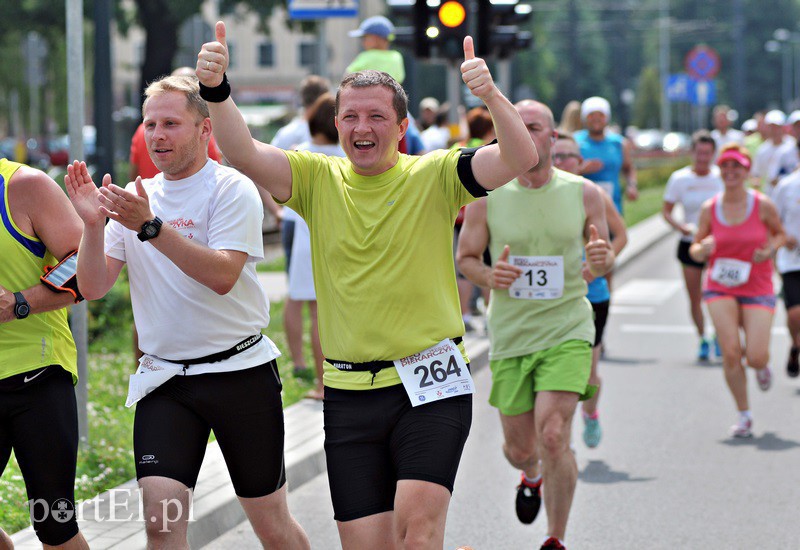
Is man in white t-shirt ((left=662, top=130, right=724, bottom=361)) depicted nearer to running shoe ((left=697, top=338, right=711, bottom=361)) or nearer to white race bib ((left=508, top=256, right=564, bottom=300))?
running shoe ((left=697, top=338, right=711, bottom=361))

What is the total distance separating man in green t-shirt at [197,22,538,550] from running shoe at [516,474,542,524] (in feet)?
7.04

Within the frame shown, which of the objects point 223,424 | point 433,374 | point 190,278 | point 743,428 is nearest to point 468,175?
point 433,374

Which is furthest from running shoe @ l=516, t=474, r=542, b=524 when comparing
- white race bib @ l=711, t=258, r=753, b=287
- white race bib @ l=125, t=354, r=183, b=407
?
white race bib @ l=711, t=258, r=753, b=287

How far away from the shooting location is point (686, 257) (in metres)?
12.6

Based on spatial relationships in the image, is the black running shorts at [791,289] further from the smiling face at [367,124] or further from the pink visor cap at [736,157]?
the smiling face at [367,124]

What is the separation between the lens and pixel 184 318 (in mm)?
4672

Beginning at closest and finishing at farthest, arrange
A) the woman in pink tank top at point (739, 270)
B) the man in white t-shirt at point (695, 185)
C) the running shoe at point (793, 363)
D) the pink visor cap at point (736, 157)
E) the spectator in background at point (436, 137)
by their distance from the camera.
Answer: the woman in pink tank top at point (739, 270) → the pink visor cap at point (736, 157) → the running shoe at point (793, 363) → the man in white t-shirt at point (695, 185) → the spectator in background at point (436, 137)

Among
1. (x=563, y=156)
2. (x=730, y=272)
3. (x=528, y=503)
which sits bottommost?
(x=528, y=503)

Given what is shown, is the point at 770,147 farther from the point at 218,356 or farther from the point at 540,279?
the point at 218,356

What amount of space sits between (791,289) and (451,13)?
383cm

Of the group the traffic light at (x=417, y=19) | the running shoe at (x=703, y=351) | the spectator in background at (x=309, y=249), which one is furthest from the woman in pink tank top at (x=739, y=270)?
the traffic light at (x=417, y=19)

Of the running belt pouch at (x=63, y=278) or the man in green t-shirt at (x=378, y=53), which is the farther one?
the man in green t-shirt at (x=378, y=53)

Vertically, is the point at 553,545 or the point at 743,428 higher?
the point at 553,545

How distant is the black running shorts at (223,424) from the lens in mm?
4613
